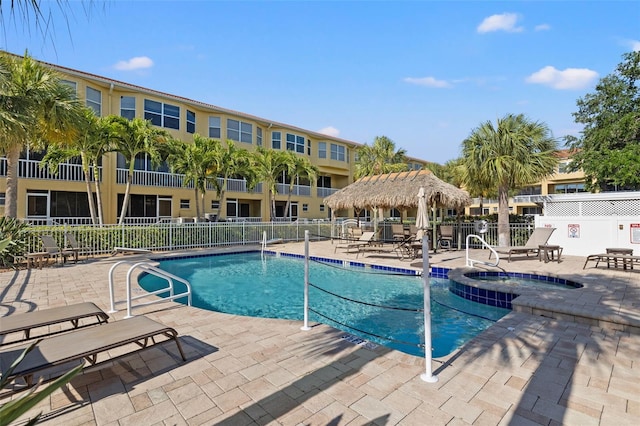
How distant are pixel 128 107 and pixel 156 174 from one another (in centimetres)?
420

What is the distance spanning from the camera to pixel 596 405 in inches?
115

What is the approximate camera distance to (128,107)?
19719 millimetres

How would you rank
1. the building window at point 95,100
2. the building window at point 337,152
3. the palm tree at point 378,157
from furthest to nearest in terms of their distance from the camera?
the building window at point 337,152 < the palm tree at point 378,157 < the building window at point 95,100

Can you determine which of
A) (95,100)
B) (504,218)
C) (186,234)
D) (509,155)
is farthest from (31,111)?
(504,218)

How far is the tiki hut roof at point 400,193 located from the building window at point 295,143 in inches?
469

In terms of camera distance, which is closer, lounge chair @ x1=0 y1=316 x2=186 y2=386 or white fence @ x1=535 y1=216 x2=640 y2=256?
lounge chair @ x1=0 y1=316 x2=186 y2=386

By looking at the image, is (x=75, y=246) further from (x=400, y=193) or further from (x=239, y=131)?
(x=239, y=131)

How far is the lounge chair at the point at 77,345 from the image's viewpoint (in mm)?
2752

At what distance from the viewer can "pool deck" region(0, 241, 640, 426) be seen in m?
2.79

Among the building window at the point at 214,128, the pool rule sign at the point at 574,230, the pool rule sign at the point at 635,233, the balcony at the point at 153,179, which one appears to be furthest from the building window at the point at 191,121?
the pool rule sign at the point at 635,233

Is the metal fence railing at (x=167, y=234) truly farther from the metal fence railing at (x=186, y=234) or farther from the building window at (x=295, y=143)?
the building window at (x=295, y=143)

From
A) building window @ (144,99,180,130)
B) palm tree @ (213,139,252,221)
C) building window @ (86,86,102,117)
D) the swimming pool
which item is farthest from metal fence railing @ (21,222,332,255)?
building window @ (144,99,180,130)

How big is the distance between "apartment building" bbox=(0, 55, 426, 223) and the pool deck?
16046mm

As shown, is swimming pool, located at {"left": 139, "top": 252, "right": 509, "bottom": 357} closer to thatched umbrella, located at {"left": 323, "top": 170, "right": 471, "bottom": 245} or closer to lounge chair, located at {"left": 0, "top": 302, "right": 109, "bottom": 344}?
lounge chair, located at {"left": 0, "top": 302, "right": 109, "bottom": 344}
